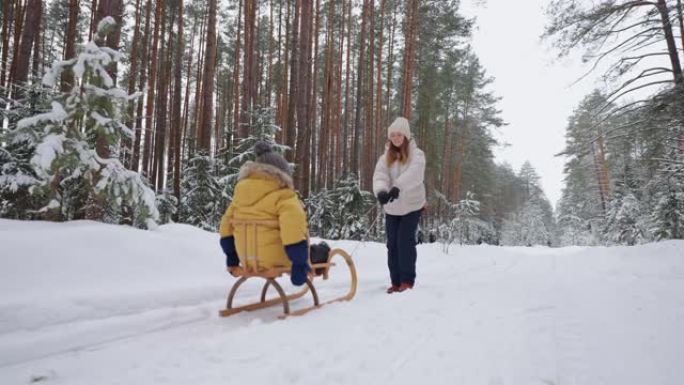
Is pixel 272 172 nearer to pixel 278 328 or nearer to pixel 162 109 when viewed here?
pixel 278 328

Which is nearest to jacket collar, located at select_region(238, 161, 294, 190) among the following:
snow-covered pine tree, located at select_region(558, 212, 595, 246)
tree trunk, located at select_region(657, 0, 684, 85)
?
tree trunk, located at select_region(657, 0, 684, 85)

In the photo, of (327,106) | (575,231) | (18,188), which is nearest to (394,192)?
(18,188)

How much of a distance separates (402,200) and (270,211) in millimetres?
1931

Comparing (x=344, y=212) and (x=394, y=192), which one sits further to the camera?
(x=344, y=212)

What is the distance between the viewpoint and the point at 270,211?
3209 millimetres

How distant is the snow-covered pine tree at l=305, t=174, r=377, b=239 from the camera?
13.5m

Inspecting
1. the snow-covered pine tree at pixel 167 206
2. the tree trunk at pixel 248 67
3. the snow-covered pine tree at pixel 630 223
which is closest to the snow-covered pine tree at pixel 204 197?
the snow-covered pine tree at pixel 167 206

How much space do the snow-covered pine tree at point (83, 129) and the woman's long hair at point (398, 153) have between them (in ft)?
9.53

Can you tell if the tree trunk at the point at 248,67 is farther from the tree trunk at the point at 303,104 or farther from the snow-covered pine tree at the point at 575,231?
the snow-covered pine tree at the point at 575,231

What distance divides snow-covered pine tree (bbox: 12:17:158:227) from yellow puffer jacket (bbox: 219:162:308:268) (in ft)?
5.52

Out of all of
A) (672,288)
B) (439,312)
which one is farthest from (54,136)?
(672,288)

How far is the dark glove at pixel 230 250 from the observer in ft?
11.4

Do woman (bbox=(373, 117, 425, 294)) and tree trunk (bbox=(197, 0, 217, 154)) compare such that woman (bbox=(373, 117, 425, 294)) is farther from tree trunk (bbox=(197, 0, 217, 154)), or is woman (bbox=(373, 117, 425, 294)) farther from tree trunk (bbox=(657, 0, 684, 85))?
tree trunk (bbox=(657, 0, 684, 85))

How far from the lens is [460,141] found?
28344 mm
